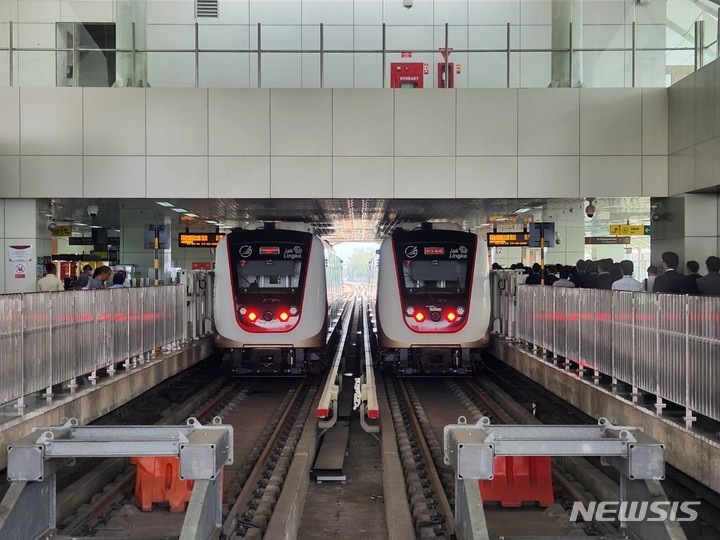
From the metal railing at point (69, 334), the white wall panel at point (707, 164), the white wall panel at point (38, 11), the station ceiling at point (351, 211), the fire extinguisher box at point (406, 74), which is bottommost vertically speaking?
the metal railing at point (69, 334)

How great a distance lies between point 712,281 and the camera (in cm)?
857

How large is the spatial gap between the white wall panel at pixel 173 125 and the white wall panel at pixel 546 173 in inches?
284

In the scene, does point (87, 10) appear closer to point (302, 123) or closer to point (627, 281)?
point (302, 123)

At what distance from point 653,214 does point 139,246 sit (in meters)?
19.9

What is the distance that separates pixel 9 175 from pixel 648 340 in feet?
48.0

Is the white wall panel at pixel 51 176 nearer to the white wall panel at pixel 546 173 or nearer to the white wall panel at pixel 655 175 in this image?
the white wall panel at pixel 546 173

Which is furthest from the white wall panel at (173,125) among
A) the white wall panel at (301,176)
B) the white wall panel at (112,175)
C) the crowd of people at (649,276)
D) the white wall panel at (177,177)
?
the crowd of people at (649,276)

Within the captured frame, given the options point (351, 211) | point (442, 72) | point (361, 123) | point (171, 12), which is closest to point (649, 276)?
point (361, 123)

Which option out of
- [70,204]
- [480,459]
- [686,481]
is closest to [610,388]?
[686,481]

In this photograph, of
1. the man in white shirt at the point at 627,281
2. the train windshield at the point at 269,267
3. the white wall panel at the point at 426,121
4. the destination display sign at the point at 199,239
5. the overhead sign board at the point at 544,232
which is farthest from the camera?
the destination display sign at the point at 199,239

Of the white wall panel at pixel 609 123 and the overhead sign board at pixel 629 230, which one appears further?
the overhead sign board at pixel 629 230

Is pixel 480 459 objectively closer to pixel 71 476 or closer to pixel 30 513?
pixel 30 513

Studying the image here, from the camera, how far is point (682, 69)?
1667 cm

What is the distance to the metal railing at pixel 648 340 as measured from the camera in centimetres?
607
